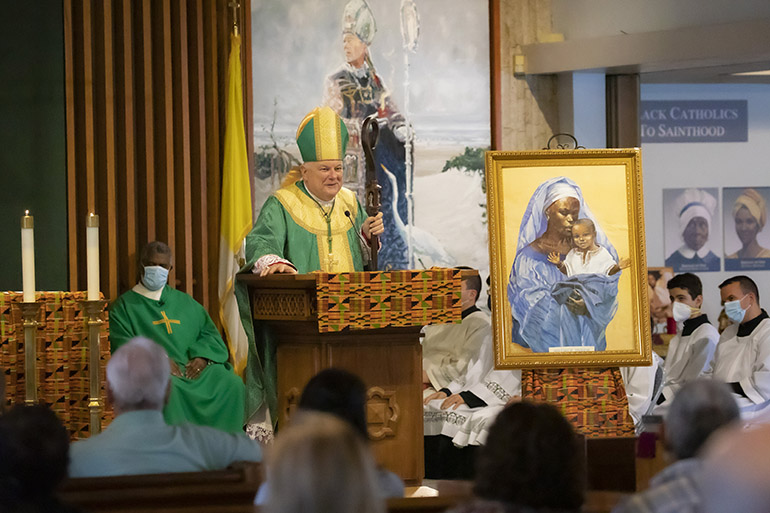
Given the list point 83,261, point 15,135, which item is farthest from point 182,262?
point 15,135

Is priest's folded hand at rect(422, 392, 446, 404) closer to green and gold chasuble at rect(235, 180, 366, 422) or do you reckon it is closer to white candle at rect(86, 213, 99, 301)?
green and gold chasuble at rect(235, 180, 366, 422)

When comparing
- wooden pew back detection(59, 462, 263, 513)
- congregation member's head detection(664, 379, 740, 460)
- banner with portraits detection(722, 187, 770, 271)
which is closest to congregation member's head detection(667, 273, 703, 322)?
banner with portraits detection(722, 187, 770, 271)

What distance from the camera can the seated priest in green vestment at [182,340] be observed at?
674 cm

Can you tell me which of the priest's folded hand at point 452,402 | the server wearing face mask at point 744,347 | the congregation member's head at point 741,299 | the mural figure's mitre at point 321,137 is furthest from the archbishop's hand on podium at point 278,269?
the congregation member's head at point 741,299

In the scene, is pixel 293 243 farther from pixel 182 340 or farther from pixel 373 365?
pixel 182 340

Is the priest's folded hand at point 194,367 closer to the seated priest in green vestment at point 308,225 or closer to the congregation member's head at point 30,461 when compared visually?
the seated priest in green vestment at point 308,225

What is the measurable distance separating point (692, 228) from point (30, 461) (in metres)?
9.99

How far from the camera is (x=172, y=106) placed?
24.4ft

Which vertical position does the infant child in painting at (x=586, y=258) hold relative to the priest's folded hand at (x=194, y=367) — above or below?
above

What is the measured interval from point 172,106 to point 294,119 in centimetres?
114

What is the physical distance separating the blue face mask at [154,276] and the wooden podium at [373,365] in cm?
131

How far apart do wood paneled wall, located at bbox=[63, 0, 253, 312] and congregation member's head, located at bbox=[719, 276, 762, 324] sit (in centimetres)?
371

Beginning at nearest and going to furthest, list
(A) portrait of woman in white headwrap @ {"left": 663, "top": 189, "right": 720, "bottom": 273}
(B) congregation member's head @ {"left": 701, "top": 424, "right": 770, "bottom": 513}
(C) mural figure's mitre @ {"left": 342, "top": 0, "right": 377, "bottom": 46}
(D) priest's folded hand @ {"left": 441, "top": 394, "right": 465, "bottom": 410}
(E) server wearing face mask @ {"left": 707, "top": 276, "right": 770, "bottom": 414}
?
(B) congregation member's head @ {"left": 701, "top": 424, "right": 770, "bottom": 513} → (D) priest's folded hand @ {"left": 441, "top": 394, "right": 465, "bottom": 410} → (E) server wearing face mask @ {"left": 707, "top": 276, "right": 770, "bottom": 414} → (C) mural figure's mitre @ {"left": 342, "top": 0, "right": 377, "bottom": 46} → (A) portrait of woman in white headwrap @ {"left": 663, "top": 189, "right": 720, "bottom": 273}

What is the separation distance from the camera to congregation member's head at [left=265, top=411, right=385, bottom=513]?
2023 millimetres
